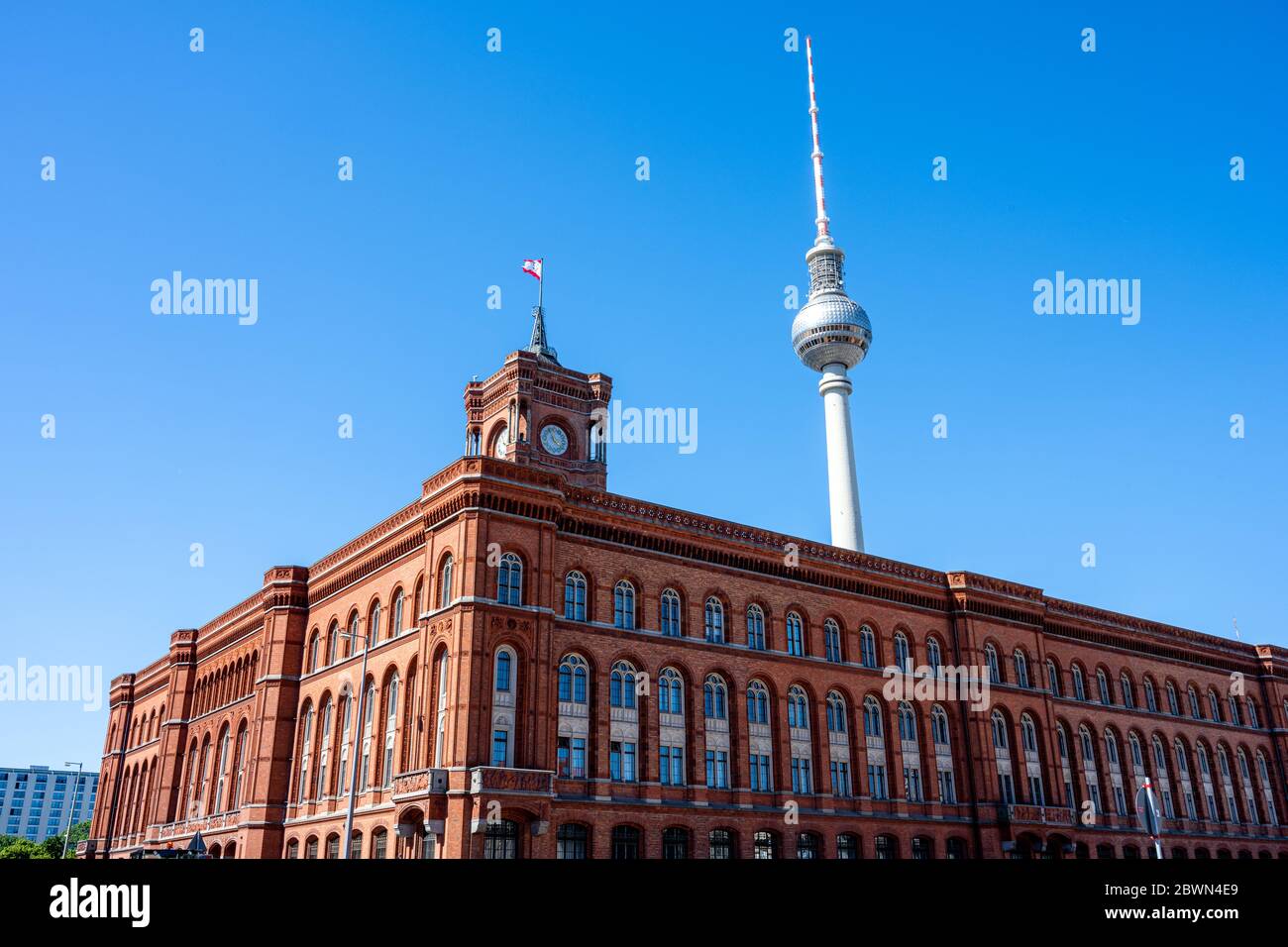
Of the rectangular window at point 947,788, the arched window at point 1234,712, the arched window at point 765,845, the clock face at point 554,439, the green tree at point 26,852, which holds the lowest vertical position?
the arched window at point 765,845

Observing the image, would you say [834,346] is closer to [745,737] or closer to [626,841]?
[745,737]

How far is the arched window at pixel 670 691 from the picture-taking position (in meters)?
46.2

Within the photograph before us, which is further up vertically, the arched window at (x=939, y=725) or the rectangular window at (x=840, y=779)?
the arched window at (x=939, y=725)

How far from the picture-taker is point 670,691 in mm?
46656

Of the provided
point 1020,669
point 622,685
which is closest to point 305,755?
point 622,685

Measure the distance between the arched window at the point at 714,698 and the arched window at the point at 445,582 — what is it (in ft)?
42.9

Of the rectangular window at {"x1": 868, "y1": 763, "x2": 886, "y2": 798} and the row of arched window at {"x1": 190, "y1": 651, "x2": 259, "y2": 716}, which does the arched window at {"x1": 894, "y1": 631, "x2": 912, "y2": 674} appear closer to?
the rectangular window at {"x1": 868, "y1": 763, "x2": 886, "y2": 798}

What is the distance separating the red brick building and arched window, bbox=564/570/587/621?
4.2 inches

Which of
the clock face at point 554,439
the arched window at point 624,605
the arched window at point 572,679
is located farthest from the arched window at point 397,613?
the clock face at point 554,439

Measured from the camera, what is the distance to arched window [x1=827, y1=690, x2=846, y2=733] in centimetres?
5172

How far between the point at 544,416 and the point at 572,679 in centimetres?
3236

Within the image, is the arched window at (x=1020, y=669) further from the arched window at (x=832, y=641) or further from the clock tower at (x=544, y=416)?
the clock tower at (x=544, y=416)
